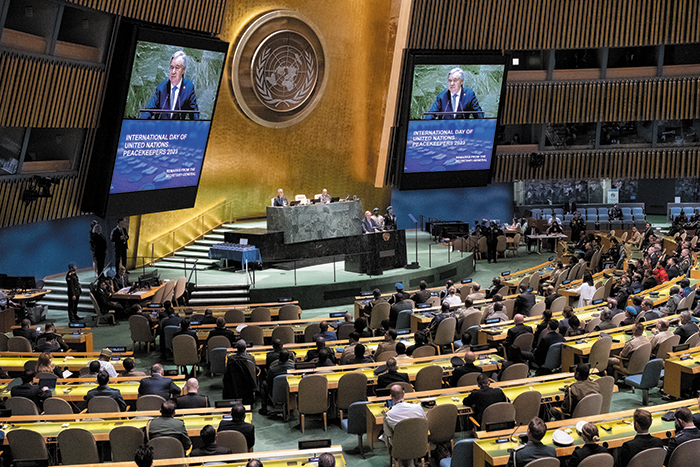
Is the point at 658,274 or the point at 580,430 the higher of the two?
the point at 658,274

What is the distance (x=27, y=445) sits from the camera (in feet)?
22.9

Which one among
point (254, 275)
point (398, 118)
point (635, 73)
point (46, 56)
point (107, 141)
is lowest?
point (254, 275)

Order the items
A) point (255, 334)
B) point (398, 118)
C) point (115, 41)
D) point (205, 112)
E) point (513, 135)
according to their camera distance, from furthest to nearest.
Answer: point (513, 135), point (398, 118), point (205, 112), point (115, 41), point (255, 334)

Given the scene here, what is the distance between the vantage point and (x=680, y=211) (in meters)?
28.9

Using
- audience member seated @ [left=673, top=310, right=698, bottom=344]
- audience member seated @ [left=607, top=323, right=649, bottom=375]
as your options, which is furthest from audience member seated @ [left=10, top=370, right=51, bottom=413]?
audience member seated @ [left=673, top=310, right=698, bottom=344]

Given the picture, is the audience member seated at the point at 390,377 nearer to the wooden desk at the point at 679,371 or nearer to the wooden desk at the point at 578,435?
the wooden desk at the point at 578,435

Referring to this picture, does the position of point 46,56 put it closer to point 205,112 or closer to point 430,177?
point 205,112

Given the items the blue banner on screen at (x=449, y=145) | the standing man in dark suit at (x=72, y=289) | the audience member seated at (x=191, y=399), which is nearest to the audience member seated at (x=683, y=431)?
the audience member seated at (x=191, y=399)

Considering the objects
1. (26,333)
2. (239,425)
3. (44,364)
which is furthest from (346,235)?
(239,425)

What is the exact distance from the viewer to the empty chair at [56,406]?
26.0 feet

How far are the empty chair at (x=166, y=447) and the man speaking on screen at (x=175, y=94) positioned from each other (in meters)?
12.2

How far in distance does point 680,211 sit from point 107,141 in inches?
887

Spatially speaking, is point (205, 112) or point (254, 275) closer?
point (254, 275)

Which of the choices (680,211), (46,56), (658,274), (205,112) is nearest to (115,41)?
(46,56)
